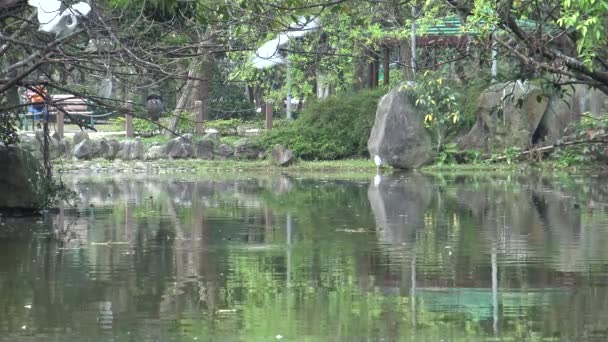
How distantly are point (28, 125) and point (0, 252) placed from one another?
27075 mm

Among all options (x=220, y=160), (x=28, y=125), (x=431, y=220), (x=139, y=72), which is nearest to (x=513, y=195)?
(x=431, y=220)

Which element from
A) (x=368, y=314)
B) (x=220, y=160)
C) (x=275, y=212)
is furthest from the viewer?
(x=220, y=160)

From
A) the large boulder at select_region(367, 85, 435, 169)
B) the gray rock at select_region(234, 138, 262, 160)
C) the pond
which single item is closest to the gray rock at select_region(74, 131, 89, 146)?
the gray rock at select_region(234, 138, 262, 160)

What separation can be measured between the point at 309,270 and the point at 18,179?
266 inches

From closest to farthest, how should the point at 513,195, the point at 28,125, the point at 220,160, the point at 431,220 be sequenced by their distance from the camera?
the point at 431,220, the point at 513,195, the point at 220,160, the point at 28,125

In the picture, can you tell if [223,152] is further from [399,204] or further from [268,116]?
[399,204]

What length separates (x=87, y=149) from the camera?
34.0 metres

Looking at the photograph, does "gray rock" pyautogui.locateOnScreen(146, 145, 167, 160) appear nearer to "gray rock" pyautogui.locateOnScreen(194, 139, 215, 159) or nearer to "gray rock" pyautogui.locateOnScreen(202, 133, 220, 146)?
"gray rock" pyautogui.locateOnScreen(194, 139, 215, 159)

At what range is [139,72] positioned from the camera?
1329 centimetres

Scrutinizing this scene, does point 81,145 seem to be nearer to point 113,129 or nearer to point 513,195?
point 113,129

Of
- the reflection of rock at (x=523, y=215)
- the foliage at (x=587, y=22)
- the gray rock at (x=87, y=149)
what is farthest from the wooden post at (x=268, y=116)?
the foliage at (x=587, y=22)

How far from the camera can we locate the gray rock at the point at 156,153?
34.0 m

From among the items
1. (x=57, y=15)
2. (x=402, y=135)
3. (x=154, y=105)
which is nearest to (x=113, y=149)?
(x=402, y=135)

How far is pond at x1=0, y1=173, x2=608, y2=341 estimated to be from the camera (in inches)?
354
